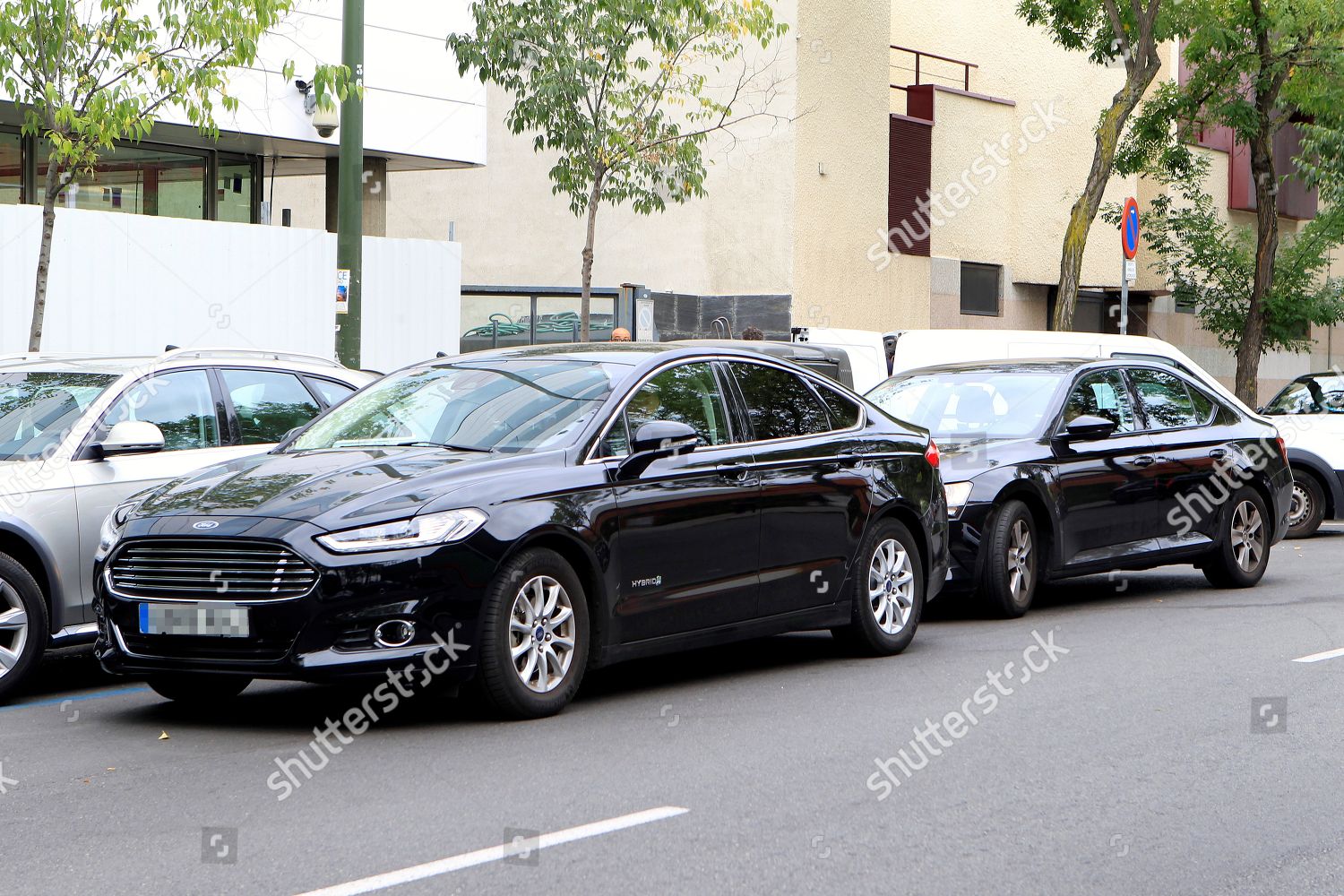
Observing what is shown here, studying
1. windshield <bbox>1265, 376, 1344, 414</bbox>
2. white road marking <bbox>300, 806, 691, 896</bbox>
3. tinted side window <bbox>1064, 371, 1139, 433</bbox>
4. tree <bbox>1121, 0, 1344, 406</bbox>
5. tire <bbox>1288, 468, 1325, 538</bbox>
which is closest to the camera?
white road marking <bbox>300, 806, 691, 896</bbox>

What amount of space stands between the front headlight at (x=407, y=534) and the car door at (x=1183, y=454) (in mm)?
6649

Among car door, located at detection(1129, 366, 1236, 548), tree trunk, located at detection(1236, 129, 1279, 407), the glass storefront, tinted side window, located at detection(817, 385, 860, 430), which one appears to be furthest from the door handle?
tree trunk, located at detection(1236, 129, 1279, 407)

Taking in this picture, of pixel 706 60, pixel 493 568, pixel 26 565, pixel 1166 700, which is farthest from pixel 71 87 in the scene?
pixel 706 60

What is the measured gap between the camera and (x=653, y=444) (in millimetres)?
7590

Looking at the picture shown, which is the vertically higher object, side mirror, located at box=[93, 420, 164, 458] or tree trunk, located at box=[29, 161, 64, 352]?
tree trunk, located at box=[29, 161, 64, 352]

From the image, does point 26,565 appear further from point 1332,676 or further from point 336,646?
point 1332,676

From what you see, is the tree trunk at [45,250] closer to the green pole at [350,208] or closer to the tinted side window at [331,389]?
the green pole at [350,208]

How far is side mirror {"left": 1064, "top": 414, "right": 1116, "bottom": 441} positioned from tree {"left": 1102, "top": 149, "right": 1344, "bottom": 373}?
1613 centimetres

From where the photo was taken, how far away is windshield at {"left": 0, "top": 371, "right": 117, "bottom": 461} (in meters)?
8.26

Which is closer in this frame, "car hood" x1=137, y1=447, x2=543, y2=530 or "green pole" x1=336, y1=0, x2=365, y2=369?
"car hood" x1=137, y1=447, x2=543, y2=530

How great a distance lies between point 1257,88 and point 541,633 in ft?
68.3

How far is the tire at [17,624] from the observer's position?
7.60 meters

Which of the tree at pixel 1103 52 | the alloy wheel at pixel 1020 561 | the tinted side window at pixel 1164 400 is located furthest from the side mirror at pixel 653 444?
the tree at pixel 1103 52

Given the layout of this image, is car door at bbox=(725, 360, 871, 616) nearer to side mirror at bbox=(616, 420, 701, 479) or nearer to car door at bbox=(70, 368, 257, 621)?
side mirror at bbox=(616, 420, 701, 479)
